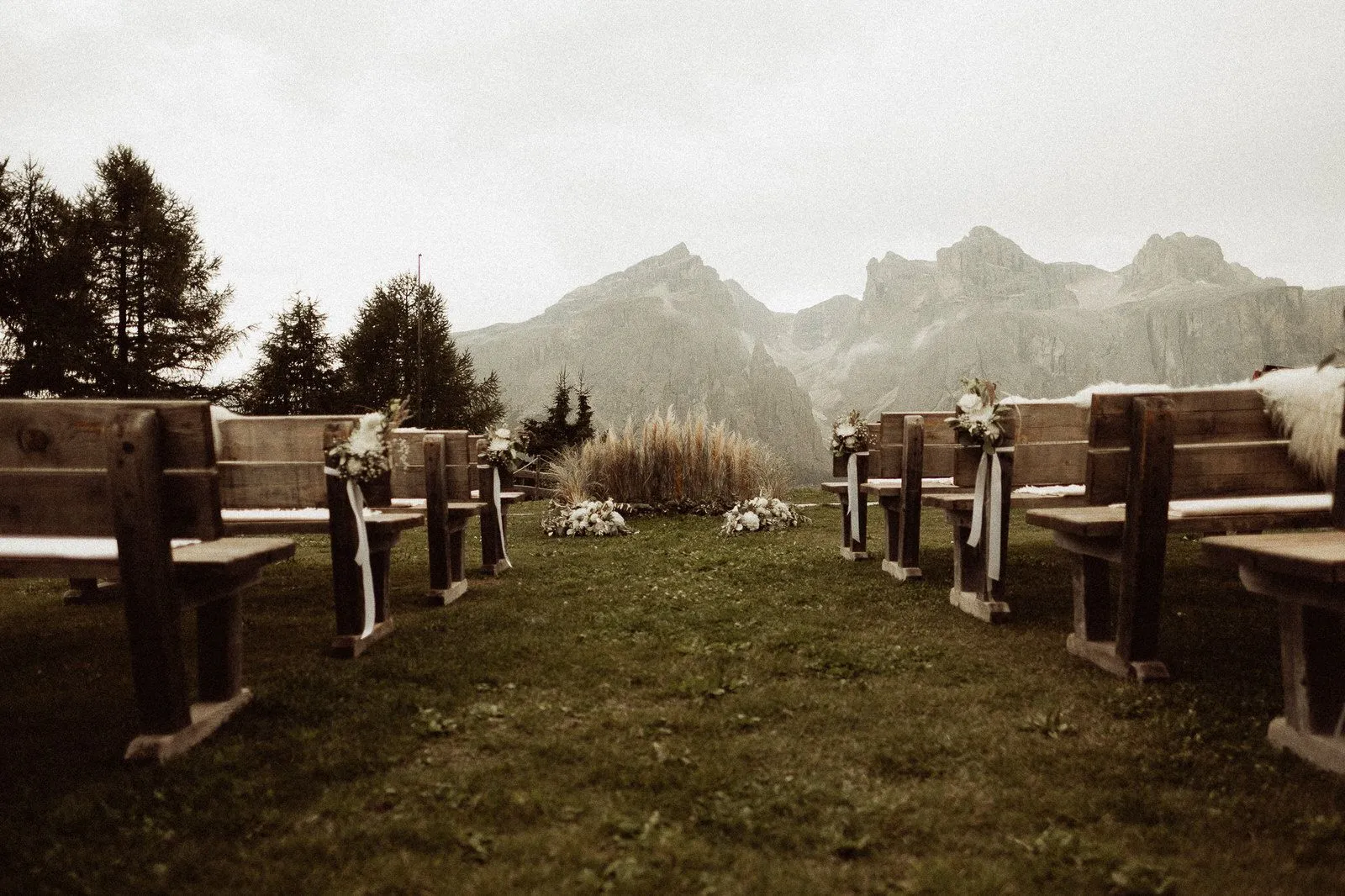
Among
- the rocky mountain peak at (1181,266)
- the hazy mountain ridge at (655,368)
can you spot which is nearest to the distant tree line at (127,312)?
the hazy mountain ridge at (655,368)

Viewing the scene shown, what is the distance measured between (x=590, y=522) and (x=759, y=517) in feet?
8.32

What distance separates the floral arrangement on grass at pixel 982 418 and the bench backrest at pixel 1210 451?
1.11 m

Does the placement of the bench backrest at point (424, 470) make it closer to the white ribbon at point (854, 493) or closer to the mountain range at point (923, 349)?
the white ribbon at point (854, 493)

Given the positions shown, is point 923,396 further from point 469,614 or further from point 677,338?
point 469,614

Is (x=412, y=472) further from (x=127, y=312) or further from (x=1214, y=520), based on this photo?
(x=127, y=312)

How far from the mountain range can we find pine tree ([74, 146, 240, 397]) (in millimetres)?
77919

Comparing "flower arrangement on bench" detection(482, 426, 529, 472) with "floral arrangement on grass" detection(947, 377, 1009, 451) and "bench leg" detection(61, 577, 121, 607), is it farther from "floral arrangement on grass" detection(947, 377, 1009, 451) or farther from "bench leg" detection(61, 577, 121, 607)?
"floral arrangement on grass" detection(947, 377, 1009, 451)

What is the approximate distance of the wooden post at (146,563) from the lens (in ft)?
9.99

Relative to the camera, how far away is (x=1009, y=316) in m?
148

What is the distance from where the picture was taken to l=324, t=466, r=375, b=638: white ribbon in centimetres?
456

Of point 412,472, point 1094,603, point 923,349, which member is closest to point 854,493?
point 1094,603

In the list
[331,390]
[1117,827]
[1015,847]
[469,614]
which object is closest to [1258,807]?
[1117,827]

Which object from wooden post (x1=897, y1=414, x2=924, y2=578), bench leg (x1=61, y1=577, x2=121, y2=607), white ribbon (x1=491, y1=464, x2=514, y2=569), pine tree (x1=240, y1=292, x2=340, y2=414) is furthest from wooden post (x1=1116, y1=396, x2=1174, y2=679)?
pine tree (x1=240, y1=292, x2=340, y2=414)

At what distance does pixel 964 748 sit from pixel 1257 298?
16494 cm
